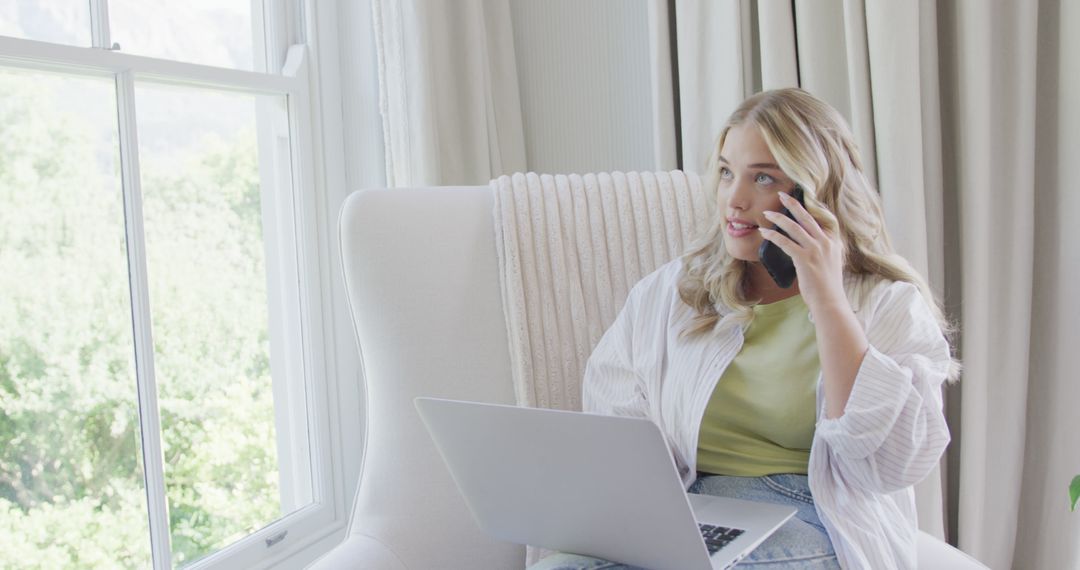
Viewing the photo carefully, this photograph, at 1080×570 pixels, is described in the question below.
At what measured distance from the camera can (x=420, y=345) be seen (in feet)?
4.60

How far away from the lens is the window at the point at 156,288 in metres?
1.26

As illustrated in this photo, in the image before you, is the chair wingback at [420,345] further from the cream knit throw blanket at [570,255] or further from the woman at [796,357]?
the woman at [796,357]

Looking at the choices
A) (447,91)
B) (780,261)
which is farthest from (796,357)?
(447,91)

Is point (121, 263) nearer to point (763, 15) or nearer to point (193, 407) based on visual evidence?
point (193, 407)

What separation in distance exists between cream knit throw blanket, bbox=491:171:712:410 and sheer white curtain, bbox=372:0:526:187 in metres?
0.32

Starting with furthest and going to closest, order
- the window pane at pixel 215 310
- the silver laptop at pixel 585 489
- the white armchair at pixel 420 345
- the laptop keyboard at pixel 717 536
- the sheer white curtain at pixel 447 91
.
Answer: the sheer white curtain at pixel 447 91
the window pane at pixel 215 310
the white armchair at pixel 420 345
the laptop keyboard at pixel 717 536
the silver laptop at pixel 585 489

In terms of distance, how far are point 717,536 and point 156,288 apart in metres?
0.94

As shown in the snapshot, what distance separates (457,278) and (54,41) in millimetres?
652

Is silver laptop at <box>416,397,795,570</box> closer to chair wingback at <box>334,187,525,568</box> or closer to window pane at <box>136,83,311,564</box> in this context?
chair wingback at <box>334,187,525,568</box>

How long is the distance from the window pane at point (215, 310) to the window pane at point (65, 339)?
74mm

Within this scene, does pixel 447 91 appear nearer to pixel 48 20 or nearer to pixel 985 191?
pixel 48 20

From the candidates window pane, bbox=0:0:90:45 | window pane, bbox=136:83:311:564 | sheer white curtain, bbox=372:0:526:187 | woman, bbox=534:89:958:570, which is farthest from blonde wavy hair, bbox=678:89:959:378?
window pane, bbox=0:0:90:45

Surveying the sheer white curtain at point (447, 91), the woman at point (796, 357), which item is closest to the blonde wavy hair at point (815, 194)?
the woman at point (796, 357)

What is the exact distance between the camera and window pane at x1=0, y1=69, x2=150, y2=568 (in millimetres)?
1231
